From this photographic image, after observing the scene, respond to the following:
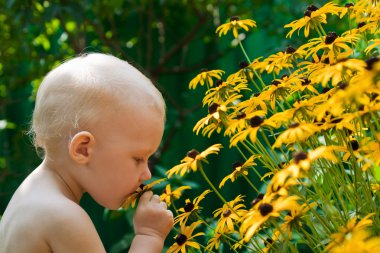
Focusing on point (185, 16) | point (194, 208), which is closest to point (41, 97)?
point (194, 208)

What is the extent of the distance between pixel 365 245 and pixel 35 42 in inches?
109

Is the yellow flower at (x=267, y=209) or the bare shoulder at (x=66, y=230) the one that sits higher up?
the yellow flower at (x=267, y=209)

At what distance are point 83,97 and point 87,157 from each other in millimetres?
113

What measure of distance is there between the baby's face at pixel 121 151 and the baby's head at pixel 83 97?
0.02 m

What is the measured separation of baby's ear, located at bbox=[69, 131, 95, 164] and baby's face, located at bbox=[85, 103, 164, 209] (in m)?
0.01

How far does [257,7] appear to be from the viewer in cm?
307

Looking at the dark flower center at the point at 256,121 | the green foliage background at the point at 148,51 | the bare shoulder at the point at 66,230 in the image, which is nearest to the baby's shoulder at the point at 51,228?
the bare shoulder at the point at 66,230

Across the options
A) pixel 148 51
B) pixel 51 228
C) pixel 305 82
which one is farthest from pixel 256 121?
pixel 148 51

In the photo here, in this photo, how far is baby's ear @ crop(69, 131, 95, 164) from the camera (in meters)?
1.27

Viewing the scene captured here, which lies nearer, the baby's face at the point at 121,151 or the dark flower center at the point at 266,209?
the dark flower center at the point at 266,209

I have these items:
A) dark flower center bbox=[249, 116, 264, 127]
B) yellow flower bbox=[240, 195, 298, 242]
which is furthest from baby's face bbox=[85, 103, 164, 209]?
yellow flower bbox=[240, 195, 298, 242]

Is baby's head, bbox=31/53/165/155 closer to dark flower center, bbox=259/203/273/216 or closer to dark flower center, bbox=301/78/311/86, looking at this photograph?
dark flower center, bbox=301/78/311/86

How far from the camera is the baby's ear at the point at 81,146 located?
4.15ft

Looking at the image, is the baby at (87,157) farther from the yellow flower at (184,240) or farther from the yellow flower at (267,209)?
the yellow flower at (267,209)
